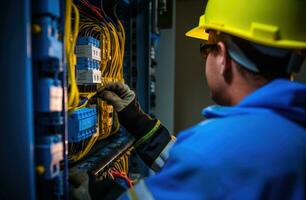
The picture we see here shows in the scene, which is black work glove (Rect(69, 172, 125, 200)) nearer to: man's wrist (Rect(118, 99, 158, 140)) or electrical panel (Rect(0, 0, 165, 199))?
electrical panel (Rect(0, 0, 165, 199))

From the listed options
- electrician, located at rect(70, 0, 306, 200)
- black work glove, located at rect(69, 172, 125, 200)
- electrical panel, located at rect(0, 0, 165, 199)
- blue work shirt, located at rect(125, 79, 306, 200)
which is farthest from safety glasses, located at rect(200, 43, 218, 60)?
black work glove, located at rect(69, 172, 125, 200)

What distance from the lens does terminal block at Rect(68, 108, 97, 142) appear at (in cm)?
107

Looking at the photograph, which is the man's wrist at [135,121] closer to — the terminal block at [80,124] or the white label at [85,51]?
the terminal block at [80,124]

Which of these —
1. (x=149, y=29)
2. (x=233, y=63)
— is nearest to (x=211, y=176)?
(x=233, y=63)

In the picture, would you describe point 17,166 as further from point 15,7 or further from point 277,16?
point 277,16

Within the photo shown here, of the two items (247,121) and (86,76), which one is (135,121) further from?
(247,121)

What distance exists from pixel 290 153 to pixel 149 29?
130 centimetres

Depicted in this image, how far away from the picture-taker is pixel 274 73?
0.82 meters

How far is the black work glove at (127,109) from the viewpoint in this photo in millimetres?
1287

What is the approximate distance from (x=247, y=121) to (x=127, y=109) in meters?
0.68

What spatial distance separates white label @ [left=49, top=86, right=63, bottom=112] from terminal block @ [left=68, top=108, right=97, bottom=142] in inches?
11.7

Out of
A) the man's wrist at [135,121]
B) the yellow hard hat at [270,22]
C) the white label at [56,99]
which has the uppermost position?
the yellow hard hat at [270,22]

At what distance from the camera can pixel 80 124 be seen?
3.57ft

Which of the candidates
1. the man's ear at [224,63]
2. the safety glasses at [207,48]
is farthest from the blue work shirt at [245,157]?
the safety glasses at [207,48]
